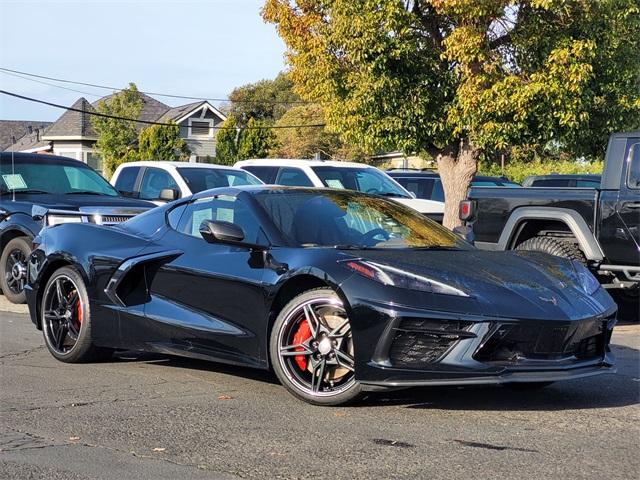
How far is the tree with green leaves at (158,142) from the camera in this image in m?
42.6

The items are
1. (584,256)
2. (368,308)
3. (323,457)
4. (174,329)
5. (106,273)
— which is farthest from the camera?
(584,256)

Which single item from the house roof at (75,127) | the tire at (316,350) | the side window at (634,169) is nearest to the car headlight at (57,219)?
the tire at (316,350)

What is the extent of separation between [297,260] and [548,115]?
33.7 ft

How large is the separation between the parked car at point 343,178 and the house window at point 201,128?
3629 cm

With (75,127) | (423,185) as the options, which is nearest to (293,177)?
(423,185)

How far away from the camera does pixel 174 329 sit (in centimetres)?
625

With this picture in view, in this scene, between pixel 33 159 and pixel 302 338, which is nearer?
pixel 302 338

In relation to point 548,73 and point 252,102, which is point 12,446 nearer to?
point 548,73

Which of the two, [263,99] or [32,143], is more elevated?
[263,99]

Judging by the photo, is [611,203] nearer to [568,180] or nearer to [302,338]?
[302,338]

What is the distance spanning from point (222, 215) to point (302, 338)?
131 cm

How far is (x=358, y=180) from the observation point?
15.7 meters

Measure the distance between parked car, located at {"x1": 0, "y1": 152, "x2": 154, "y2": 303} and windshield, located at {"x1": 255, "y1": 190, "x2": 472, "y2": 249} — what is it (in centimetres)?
457

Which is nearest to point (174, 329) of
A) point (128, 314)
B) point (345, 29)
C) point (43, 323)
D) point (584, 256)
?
point (128, 314)
